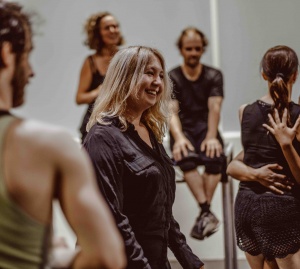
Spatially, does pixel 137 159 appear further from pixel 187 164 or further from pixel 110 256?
pixel 187 164

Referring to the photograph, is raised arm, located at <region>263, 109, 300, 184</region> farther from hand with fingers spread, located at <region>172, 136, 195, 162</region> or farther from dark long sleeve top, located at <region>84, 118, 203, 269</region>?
hand with fingers spread, located at <region>172, 136, 195, 162</region>

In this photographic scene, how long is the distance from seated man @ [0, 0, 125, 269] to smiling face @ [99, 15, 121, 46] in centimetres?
327

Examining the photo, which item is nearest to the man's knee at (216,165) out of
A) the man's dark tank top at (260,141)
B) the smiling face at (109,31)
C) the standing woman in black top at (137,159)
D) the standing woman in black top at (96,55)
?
the standing woman in black top at (96,55)

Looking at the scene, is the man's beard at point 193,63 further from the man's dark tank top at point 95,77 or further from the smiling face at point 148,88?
the smiling face at point 148,88

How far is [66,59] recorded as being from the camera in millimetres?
5473

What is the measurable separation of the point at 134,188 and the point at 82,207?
1011mm

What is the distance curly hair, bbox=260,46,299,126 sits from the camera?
2.92 m

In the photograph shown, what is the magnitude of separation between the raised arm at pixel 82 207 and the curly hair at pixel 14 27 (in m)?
0.21

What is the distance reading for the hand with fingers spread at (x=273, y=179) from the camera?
2902mm

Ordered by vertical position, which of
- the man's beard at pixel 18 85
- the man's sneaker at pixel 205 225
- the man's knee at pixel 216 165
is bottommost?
the man's sneaker at pixel 205 225

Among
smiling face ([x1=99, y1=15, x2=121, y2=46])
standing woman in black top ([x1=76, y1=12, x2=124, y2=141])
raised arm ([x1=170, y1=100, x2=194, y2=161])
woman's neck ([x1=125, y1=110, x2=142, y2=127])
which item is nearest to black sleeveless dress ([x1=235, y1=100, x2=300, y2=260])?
woman's neck ([x1=125, y1=110, x2=142, y2=127])

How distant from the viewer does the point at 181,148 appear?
4.25 meters

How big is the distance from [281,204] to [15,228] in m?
1.88

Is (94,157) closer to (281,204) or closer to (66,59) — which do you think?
(281,204)
